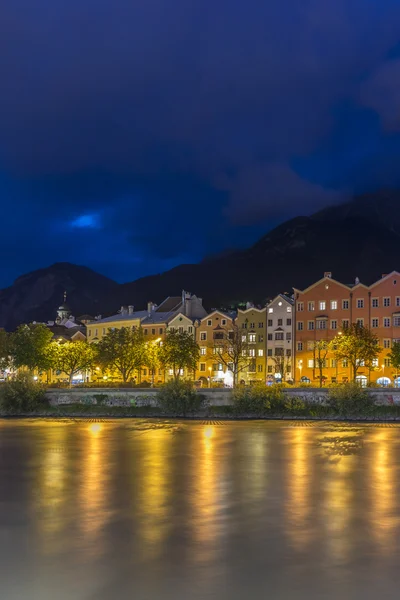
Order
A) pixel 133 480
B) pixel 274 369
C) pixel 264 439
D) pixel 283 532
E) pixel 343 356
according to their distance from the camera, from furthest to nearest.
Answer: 1. pixel 274 369
2. pixel 343 356
3. pixel 264 439
4. pixel 133 480
5. pixel 283 532

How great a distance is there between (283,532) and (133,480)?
1016 centimetres

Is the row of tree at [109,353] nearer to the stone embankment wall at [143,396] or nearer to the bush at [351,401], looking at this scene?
the stone embankment wall at [143,396]

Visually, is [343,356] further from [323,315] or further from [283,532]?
[283,532]

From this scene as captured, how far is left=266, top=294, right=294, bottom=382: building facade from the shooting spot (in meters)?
92.8

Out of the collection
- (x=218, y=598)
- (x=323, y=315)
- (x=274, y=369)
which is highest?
(x=323, y=315)

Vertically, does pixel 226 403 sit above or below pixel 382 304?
below

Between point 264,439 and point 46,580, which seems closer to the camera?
point 46,580

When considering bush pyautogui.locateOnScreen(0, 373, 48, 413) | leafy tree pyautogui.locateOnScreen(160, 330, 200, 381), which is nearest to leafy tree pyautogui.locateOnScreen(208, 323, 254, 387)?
leafy tree pyautogui.locateOnScreen(160, 330, 200, 381)

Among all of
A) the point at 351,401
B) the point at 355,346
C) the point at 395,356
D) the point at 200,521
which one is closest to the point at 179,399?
the point at 351,401

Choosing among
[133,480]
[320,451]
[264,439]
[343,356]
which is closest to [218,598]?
[133,480]

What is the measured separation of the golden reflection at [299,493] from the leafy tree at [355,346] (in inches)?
1370

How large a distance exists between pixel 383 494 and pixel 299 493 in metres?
3.01

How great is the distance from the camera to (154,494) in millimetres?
25859

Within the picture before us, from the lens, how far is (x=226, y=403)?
203 feet
